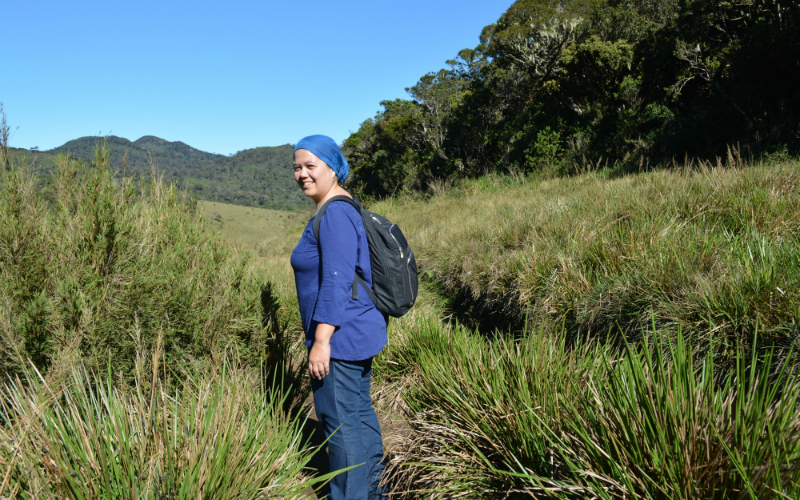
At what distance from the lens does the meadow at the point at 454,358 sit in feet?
5.14

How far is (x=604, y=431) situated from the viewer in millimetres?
1690

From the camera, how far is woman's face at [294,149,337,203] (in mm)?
2213

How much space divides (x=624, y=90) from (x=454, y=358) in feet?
44.4

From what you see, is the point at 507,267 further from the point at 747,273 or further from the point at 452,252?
the point at 747,273

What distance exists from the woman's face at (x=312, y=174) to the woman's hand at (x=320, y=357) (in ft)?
2.39

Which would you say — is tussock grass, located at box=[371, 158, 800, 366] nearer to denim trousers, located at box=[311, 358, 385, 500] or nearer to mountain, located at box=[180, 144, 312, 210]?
denim trousers, located at box=[311, 358, 385, 500]

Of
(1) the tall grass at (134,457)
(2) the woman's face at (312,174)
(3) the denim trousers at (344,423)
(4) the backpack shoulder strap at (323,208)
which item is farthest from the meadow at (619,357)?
(2) the woman's face at (312,174)

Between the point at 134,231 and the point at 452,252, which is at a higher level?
the point at 134,231

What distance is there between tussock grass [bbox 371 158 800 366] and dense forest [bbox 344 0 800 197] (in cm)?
302

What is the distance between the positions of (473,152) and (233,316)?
1913 centimetres

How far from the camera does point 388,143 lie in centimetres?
3192

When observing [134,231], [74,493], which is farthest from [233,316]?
[74,493]

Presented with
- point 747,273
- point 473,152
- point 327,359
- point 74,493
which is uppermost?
point 473,152

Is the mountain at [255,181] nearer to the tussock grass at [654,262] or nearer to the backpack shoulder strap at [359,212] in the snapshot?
the tussock grass at [654,262]
